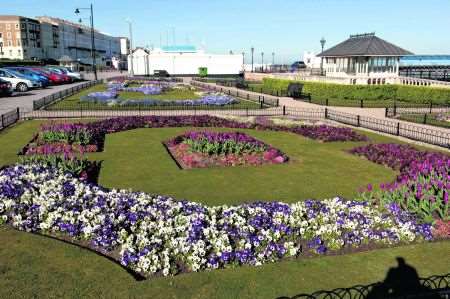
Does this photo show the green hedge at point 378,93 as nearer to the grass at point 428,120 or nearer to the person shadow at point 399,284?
the grass at point 428,120

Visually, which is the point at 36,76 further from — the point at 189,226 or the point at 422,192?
the point at 422,192

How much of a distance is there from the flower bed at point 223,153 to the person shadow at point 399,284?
23.2ft

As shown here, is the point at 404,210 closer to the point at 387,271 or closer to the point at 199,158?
the point at 387,271

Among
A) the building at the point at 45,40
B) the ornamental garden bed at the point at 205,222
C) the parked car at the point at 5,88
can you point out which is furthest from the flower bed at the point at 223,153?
the building at the point at 45,40

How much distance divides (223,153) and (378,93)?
2476 centimetres

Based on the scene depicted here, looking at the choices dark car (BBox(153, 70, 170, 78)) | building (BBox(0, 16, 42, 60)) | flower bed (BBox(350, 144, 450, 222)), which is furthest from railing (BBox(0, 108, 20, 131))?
building (BBox(0, 16, 42, 60))

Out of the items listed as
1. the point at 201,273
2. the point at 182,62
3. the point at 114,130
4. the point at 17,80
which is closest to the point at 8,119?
the point at 114,130

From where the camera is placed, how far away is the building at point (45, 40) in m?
112

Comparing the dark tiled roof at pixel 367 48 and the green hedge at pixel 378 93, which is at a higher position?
the dark tiled roof at pixel 367 48

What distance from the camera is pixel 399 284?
19.3 ft

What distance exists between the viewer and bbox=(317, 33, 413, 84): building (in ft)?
130

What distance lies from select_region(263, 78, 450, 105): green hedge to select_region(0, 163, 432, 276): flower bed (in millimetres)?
25727

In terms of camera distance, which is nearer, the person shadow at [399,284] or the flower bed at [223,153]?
the person shadow at [399,284]

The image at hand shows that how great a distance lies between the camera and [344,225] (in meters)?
7.88
